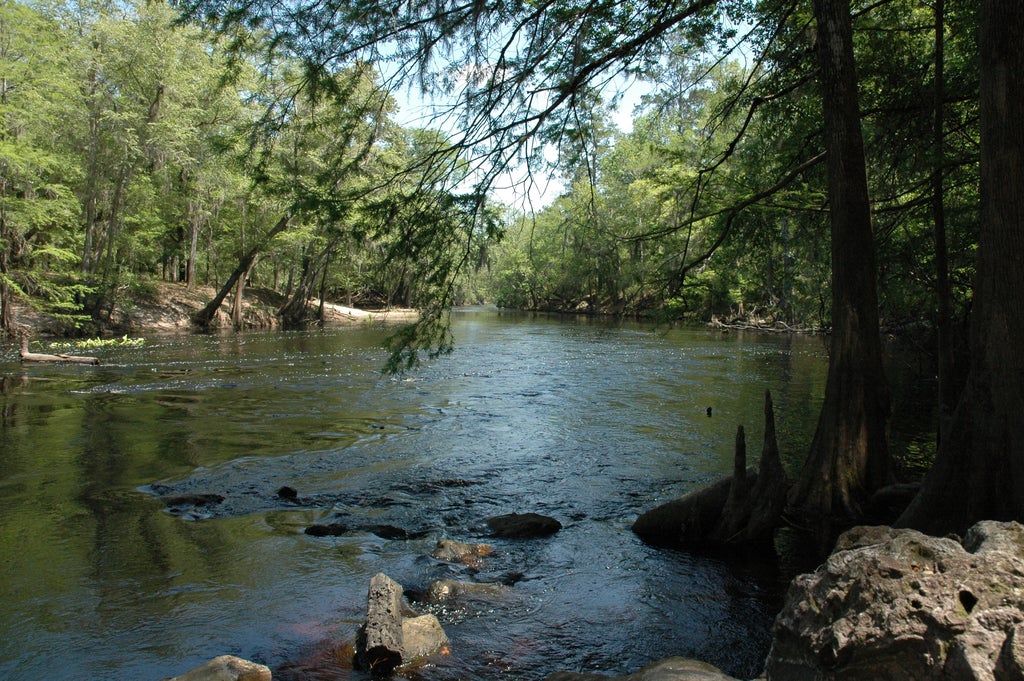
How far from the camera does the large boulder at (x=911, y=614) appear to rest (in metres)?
2.81

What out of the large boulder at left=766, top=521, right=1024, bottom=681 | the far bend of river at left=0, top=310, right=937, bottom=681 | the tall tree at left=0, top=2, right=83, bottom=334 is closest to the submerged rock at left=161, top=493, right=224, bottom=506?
the far bend of river at left=0, top=310, right=937, bottom=681

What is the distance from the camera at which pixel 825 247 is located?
13.9 meters

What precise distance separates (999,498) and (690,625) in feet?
8.79

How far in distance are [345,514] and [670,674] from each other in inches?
224

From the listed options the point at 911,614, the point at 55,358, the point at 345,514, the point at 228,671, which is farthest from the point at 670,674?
the point at 55,358

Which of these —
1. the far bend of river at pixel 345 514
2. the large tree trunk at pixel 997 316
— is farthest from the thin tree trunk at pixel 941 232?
the large tree trunk at pixel 997 316

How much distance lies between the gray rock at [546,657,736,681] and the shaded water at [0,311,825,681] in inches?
22.9

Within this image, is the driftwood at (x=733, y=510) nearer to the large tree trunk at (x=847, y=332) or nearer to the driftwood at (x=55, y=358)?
the large tree trunk at (x=847, y=332)

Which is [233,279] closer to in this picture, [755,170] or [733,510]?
[755,170]

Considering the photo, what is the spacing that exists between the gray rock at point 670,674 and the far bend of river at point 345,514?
1.87 ft

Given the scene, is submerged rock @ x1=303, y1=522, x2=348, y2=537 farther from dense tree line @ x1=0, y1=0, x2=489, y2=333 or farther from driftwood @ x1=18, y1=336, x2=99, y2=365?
driftwood @ x1=18, y1=336, x2=99, y2=365

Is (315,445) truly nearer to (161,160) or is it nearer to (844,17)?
(844,17)

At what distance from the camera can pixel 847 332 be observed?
7.54 m

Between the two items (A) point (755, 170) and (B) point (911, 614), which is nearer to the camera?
(B) point (911, 614)
